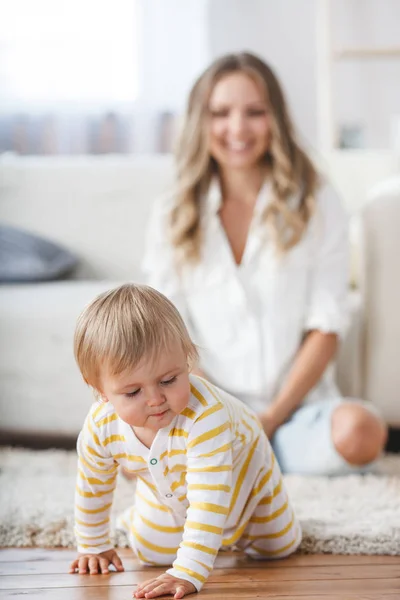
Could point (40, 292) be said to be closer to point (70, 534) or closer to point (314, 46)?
point (70, 534)

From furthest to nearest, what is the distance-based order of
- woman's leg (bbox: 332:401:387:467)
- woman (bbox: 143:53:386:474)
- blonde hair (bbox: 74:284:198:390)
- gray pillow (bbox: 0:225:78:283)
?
gray pillow (bbox: 0:225:78:283) → woman (bbox: 143:53:386:474) → woman's leg (bbox: 332:401:387:467) → blonde hair (bbox: 74:284:198:390)

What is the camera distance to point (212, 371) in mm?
1637

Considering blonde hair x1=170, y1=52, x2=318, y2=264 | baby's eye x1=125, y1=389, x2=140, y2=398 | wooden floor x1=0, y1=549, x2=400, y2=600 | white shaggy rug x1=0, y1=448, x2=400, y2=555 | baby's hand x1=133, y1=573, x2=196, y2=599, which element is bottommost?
white shaggy rug x1=0, y1=448, x2=400, y2=555

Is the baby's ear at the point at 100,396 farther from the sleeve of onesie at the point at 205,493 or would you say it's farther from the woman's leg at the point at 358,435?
the woman's leg at the point at 358,435

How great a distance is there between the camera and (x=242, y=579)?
1.04 meters

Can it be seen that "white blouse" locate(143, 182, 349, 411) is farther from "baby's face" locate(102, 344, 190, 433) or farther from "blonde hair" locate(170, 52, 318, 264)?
"baby's face" locate(102, 344, 190, 433)

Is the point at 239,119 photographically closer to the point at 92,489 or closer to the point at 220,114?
the point at 220,114

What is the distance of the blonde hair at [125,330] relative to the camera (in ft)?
2.94

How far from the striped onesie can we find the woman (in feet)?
1.57

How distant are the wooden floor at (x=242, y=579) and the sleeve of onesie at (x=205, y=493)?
0.05 metres

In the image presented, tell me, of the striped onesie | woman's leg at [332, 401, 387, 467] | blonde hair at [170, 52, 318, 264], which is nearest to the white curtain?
blonde hair at [170, 52, 318, 264]

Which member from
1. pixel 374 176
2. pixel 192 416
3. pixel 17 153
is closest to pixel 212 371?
pixel 192 416

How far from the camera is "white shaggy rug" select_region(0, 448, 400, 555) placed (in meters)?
1.17

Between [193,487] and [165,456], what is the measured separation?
0.05 meters
